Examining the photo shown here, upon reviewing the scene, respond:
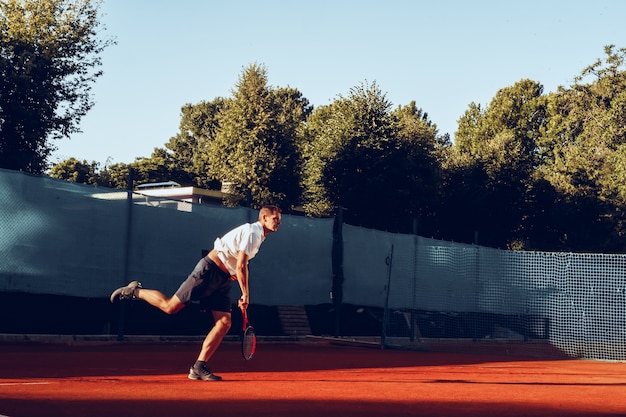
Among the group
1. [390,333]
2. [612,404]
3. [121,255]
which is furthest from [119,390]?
[390,333]

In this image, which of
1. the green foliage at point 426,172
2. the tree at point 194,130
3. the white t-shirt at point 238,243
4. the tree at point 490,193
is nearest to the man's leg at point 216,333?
the white t-shirt at point 238,243

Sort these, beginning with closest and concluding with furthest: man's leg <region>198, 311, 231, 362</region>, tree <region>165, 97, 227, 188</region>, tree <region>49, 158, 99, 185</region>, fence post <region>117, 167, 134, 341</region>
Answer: man's leg <region>198, 311, 231, 362</region> → fence post <region>117, 167, 134, 341</region> → tree <region>49, 158, 99, 185</region> → tree <region>165, 97, 227, 188</region>

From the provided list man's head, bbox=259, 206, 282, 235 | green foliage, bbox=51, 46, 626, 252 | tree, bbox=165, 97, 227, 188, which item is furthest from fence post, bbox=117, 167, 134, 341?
tree, bbox=165, 97, 227, 188

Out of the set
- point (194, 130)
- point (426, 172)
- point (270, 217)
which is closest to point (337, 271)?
point (270, 217)

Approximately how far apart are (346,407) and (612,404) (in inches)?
105

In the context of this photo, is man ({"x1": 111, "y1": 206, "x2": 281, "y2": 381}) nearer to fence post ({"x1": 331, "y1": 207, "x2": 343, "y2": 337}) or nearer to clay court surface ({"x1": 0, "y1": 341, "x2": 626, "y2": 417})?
clay court surface ({"x1": 0, "y1": 341, "x2": 626, "y2": 417})

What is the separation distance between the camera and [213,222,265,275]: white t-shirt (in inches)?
338

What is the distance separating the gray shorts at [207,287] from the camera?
344 inches

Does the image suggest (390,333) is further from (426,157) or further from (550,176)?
(550,176)

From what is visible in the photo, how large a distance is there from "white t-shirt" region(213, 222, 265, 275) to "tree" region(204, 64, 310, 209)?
2802 centimetres

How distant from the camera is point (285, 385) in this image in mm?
8820

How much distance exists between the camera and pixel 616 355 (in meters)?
18.8

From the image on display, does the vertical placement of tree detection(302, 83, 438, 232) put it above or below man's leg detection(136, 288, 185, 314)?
above

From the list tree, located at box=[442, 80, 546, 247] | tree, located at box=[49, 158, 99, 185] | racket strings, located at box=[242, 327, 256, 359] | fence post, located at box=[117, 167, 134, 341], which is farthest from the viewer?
tree, located at box=[49, 158, 99, 185]
